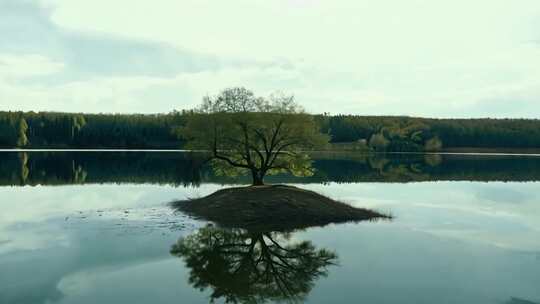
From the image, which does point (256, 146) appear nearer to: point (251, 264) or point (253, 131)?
point (253, 131)

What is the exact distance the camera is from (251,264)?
33.1 m

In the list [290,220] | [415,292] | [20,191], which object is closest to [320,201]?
[290,220]

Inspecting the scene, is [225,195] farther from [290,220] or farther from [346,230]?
[346,230]

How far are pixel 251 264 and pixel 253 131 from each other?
2771cm

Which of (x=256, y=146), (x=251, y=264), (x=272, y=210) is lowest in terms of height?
(x=251, y=264)

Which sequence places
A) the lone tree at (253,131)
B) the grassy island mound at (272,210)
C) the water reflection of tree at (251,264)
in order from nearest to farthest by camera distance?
the water reflection of tree at (251,264)
the grassy island mound at (272,210)
the lone tree at (253,131)

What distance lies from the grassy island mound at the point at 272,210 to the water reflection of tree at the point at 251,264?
415 centimetres

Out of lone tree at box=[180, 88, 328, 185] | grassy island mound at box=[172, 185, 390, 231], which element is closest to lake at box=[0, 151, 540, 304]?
grassy island mound at box=[172, 185, 390, 231]

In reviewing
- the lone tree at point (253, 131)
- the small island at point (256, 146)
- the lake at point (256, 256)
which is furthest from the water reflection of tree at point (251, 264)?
the lone tree at point (253, 131)

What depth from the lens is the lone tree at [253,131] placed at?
57.7 meters

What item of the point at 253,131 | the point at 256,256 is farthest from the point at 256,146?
the point at 256,256

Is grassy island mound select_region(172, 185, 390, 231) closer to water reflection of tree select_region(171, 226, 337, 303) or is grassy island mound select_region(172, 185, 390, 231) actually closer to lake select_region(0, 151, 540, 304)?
lake select_region(0, 151, 540, 304)

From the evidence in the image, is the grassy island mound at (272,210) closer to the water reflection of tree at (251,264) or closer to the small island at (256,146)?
the small island at (256,146)

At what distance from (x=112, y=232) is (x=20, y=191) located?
3657 centimetres
